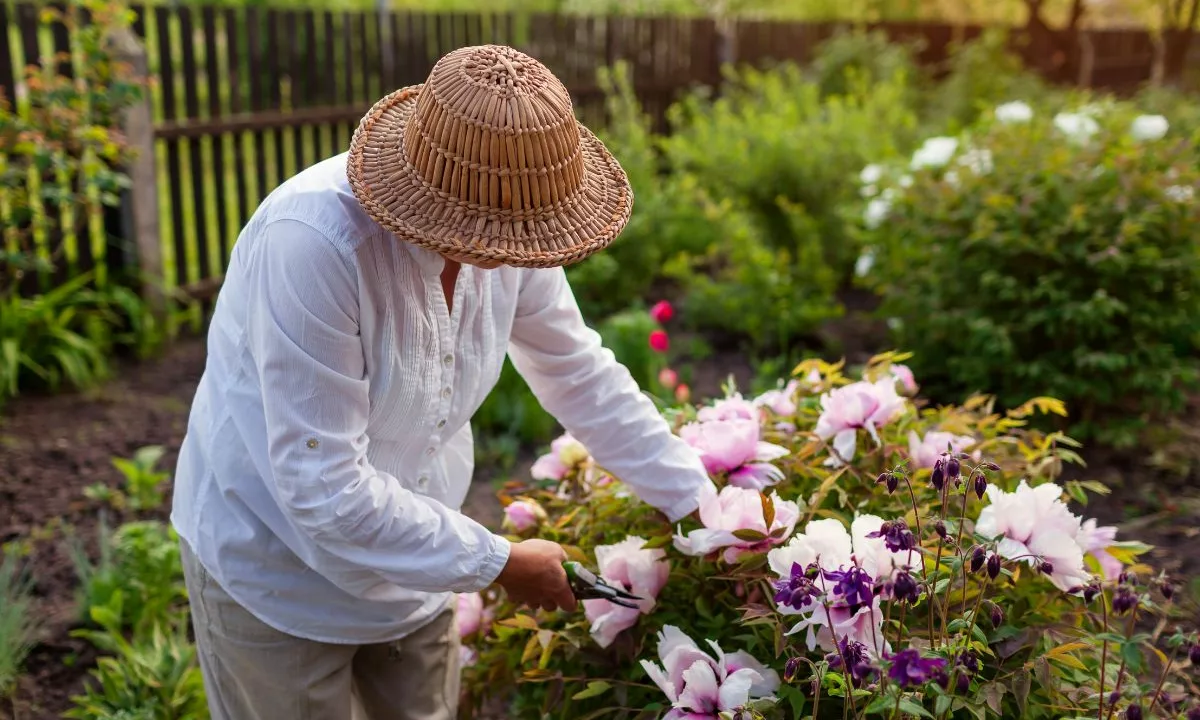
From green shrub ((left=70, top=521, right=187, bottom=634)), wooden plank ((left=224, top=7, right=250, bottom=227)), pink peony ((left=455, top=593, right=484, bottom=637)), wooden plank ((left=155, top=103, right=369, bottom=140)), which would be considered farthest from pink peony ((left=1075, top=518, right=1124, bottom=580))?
wooden plank ((left=224, top=7, right=250, bottom=227))

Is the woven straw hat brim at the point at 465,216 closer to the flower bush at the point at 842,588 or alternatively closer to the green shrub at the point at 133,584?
the flower bush at the point at 842,588

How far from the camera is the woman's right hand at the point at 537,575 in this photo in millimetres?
1693

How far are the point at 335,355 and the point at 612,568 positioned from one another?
0.64 metres

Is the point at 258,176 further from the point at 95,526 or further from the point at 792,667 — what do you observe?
the point at 792,667

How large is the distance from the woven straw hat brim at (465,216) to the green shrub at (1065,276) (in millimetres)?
2541

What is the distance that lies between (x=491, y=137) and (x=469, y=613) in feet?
3.60

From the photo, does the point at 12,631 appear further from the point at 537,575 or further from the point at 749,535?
the point at 749,535

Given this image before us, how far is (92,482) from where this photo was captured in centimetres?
343

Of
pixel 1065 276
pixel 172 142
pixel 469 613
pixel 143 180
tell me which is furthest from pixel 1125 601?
pixel 172 142

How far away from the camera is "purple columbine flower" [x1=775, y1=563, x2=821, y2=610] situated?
1.33 meters

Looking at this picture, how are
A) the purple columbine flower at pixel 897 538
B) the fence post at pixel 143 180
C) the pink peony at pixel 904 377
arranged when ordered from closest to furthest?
the purple columbine flower at pixel 897 538
the pink peony at pixel 904 377
the fence post at pixel 143 180

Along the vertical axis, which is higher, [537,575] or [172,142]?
[172,142]

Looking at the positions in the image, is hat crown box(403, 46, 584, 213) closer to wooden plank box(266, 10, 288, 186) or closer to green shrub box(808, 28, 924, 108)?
wooden plank box(266, 10, 288, 186)

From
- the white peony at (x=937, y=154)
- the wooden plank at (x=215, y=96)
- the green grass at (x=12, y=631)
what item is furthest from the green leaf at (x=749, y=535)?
the wooden plank at (x=215, y=96)
